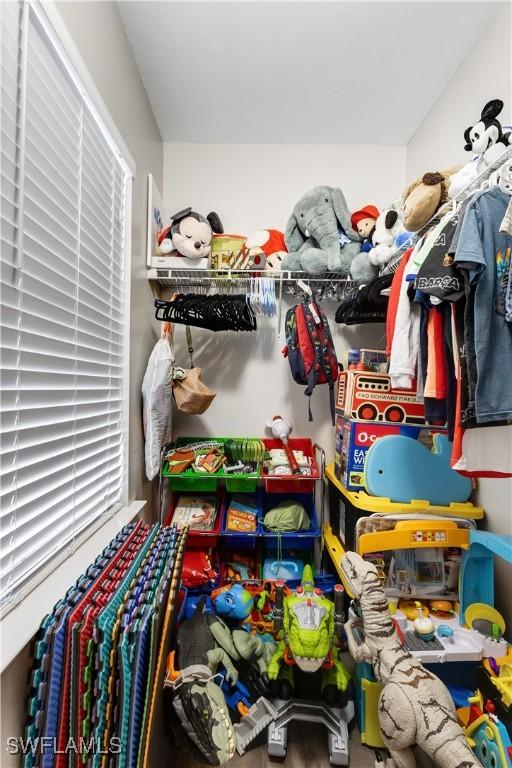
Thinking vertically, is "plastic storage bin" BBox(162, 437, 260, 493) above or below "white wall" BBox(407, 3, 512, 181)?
below

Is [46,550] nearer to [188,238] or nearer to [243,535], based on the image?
[243,535]

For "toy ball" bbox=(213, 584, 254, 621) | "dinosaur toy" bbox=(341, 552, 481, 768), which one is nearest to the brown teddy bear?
"dinosaur toy" bbox=(341, 552, 481, 768)

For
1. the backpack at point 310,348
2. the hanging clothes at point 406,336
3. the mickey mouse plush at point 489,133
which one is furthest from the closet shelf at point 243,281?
the mickey mouse plush at point 489,133

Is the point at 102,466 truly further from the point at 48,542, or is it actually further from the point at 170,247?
the point at 170,247

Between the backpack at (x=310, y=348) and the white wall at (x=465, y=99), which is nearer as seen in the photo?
the white wall at (x=465, y=99)

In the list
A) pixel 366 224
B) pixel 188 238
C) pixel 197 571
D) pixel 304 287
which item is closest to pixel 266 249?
pixel 304 287

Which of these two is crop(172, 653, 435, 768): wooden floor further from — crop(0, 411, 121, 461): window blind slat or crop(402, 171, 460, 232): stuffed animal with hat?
crop(402, 171, 460, 232): stuffed animal with hat

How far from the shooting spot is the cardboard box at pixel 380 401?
1729 millimetres

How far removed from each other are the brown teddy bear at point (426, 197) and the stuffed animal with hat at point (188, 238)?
104 cm

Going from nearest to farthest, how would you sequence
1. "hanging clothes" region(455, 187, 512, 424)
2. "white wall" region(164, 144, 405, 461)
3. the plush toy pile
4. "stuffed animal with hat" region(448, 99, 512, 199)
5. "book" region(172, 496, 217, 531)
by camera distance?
"hanging clothes" region(455, 187, 512, 424), "stuffed animal with hat" region(448, 99, 512, 199), the plush toy pile, "book" region(172, 496, 217, 531), "white wall" region(164, 144, 405, 461)

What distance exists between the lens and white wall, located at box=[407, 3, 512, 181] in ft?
4.78

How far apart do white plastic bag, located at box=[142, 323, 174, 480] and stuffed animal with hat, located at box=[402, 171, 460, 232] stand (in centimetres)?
125

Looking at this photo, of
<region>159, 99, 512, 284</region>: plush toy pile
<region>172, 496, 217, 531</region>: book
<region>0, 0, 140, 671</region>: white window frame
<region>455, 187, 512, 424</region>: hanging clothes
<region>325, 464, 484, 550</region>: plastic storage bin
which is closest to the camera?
<region>0, 0, 140, 671</region>: white window frame

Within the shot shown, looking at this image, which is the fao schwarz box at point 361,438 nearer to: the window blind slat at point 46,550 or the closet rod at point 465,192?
the closet rod at point 465,192
